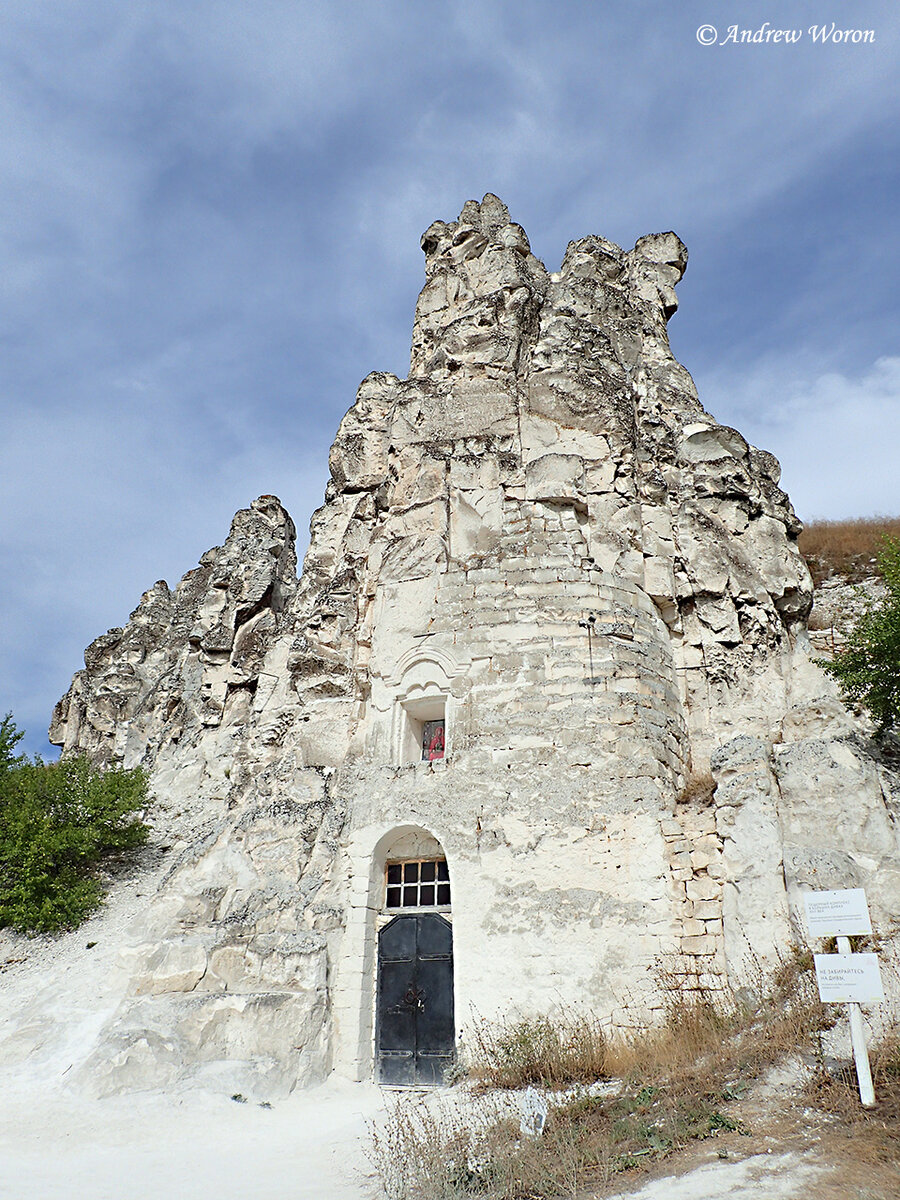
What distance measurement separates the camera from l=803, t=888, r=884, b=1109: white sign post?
5.82 metres

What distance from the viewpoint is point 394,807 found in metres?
12.0

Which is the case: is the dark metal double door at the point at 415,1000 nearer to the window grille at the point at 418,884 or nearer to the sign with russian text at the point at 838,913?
the window grille at the point at 418,884

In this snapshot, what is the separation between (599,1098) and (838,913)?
116 inches

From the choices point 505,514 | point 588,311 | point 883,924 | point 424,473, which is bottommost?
point 883,924

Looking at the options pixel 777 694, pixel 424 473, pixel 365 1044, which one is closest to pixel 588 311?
pixel 424 473

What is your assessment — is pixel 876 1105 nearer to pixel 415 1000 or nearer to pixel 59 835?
pixel 415 1000

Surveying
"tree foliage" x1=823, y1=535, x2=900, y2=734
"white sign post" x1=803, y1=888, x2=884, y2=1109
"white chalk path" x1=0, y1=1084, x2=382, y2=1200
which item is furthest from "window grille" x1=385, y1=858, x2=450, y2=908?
"tree foliage" x1=823, y1=535, x2=900, y2=734

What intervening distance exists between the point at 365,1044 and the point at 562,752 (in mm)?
4684

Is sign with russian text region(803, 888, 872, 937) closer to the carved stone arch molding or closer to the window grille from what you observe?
the window grille

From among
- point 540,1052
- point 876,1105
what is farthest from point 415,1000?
point 876,1105

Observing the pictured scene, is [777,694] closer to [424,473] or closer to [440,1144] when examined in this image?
[424,473]

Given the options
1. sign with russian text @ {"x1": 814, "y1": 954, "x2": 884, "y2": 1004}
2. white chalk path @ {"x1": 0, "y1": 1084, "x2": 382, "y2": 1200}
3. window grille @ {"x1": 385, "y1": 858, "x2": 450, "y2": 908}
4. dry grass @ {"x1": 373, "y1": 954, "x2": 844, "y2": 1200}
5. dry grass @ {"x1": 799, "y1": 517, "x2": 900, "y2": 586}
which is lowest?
white chalk path @ {"x1": 0, "y1": 1084, "x2": 382, "y2": 1200}

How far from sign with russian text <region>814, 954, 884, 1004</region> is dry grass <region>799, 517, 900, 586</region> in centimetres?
2013

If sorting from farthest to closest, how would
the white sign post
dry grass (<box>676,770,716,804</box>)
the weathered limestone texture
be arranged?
dry grass (<box>676,770,716,804</box>), the weathered limestone texture, the white sign post
